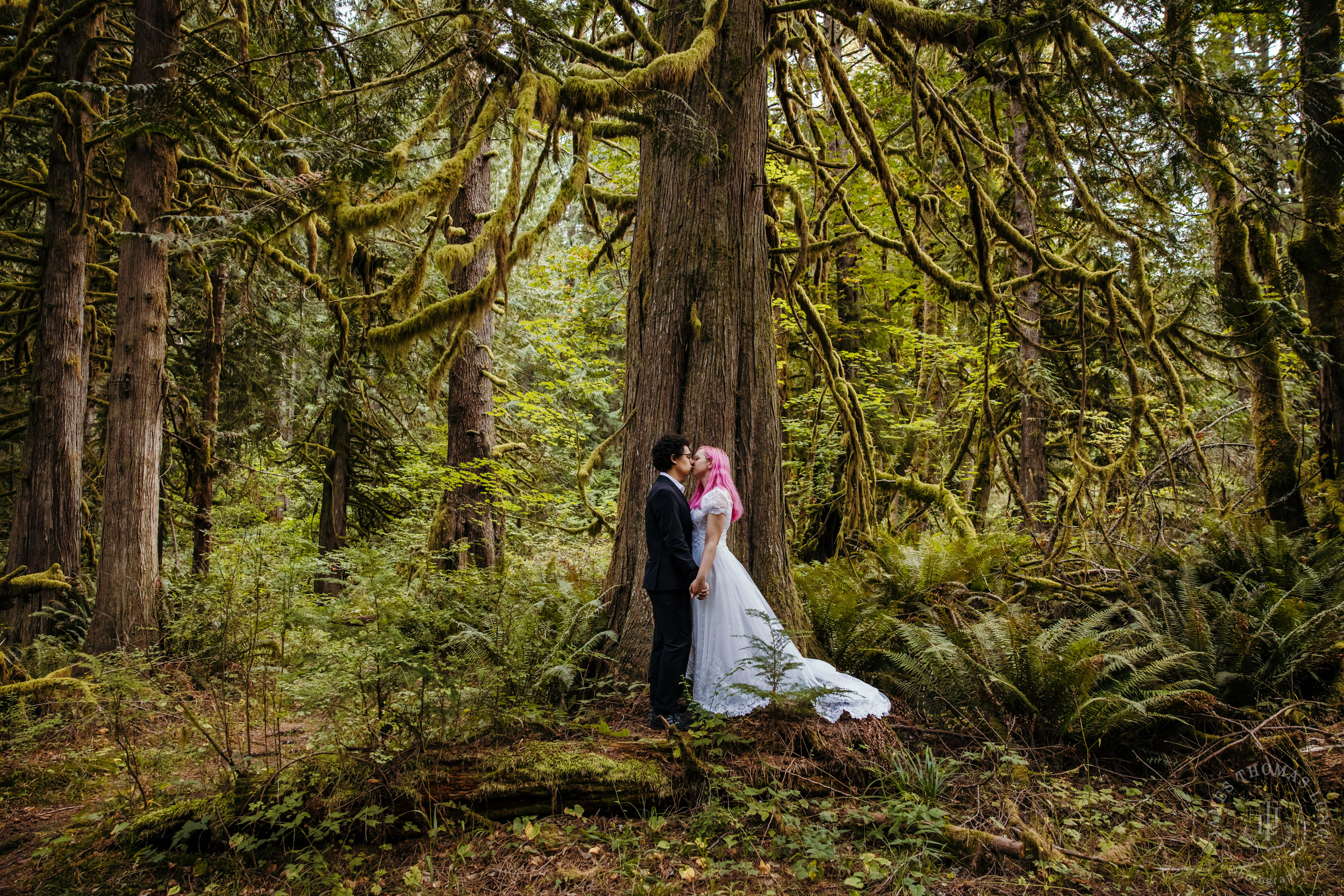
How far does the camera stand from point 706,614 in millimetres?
4781

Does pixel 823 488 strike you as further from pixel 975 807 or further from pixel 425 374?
pixel 425 374

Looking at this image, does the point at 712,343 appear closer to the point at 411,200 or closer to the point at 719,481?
the point at 719,481

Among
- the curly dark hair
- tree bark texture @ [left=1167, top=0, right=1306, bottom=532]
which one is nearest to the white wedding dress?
the curly dark hair

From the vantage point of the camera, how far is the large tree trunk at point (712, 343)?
17.1ft

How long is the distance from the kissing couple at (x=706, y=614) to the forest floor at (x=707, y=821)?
277 millimetres

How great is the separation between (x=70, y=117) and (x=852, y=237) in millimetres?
8330

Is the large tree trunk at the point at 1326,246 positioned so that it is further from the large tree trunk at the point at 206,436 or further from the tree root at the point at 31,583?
the tree root at the point at 31,583

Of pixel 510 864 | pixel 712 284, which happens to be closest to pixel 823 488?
pixel 712 284

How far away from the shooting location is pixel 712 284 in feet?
17.3

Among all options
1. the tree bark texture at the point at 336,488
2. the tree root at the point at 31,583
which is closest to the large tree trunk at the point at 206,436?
the tree bark texture at the point at 336,488

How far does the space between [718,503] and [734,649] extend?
105 cm

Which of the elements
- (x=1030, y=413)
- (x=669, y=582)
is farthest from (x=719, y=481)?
(x=1030, y=413)

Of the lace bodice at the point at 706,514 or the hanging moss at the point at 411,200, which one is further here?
the lace bodice at the point at 706,514

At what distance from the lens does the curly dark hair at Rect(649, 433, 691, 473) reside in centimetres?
466
